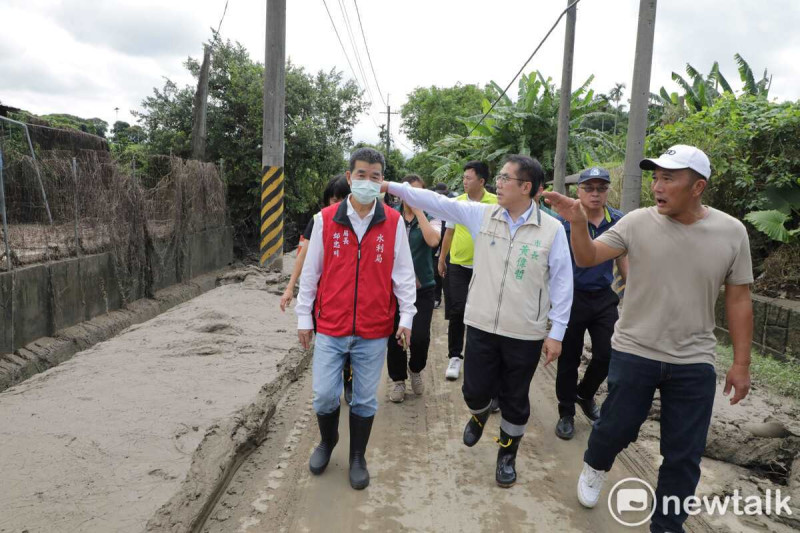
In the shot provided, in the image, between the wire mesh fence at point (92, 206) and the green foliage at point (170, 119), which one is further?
the green foliage at point (170, 119)

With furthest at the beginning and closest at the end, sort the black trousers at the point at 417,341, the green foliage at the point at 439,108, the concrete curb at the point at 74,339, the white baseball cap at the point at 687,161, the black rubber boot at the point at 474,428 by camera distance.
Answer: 1. the green foliage at the point at 439,108
2. the concrete curb at the point at 74,339
3. the black trousers at the point at 417,341
4. the black rubber boot at the point at 474,428
5. the white baseball cap at the point at 687,161

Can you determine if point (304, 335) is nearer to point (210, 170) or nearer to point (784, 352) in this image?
point (784, 352)

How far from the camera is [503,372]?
3686 mm

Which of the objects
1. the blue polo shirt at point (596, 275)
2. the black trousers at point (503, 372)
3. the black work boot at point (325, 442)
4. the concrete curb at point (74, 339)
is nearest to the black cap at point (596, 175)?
the blue polo shirt at point (596, 275)

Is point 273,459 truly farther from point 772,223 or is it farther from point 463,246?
point 772,223

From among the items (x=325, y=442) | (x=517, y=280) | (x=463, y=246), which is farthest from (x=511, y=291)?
(x=463, y=246)

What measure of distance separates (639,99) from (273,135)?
7.01 meters

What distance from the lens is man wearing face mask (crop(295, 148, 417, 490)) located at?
3.46 m

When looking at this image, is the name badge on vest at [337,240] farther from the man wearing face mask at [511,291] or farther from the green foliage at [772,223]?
the green foliage at [772,223]

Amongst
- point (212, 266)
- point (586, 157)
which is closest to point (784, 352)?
point (586, 157)

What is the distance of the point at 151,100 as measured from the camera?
17484 mm

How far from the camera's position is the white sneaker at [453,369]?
5777 millimetres

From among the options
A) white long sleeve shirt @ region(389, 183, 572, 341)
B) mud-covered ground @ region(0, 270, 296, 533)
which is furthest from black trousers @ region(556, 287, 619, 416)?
mud-covered ground @ region(0, 270, 296, 533)

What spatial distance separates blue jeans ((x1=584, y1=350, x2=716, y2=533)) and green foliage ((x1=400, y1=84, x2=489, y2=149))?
44.4m
